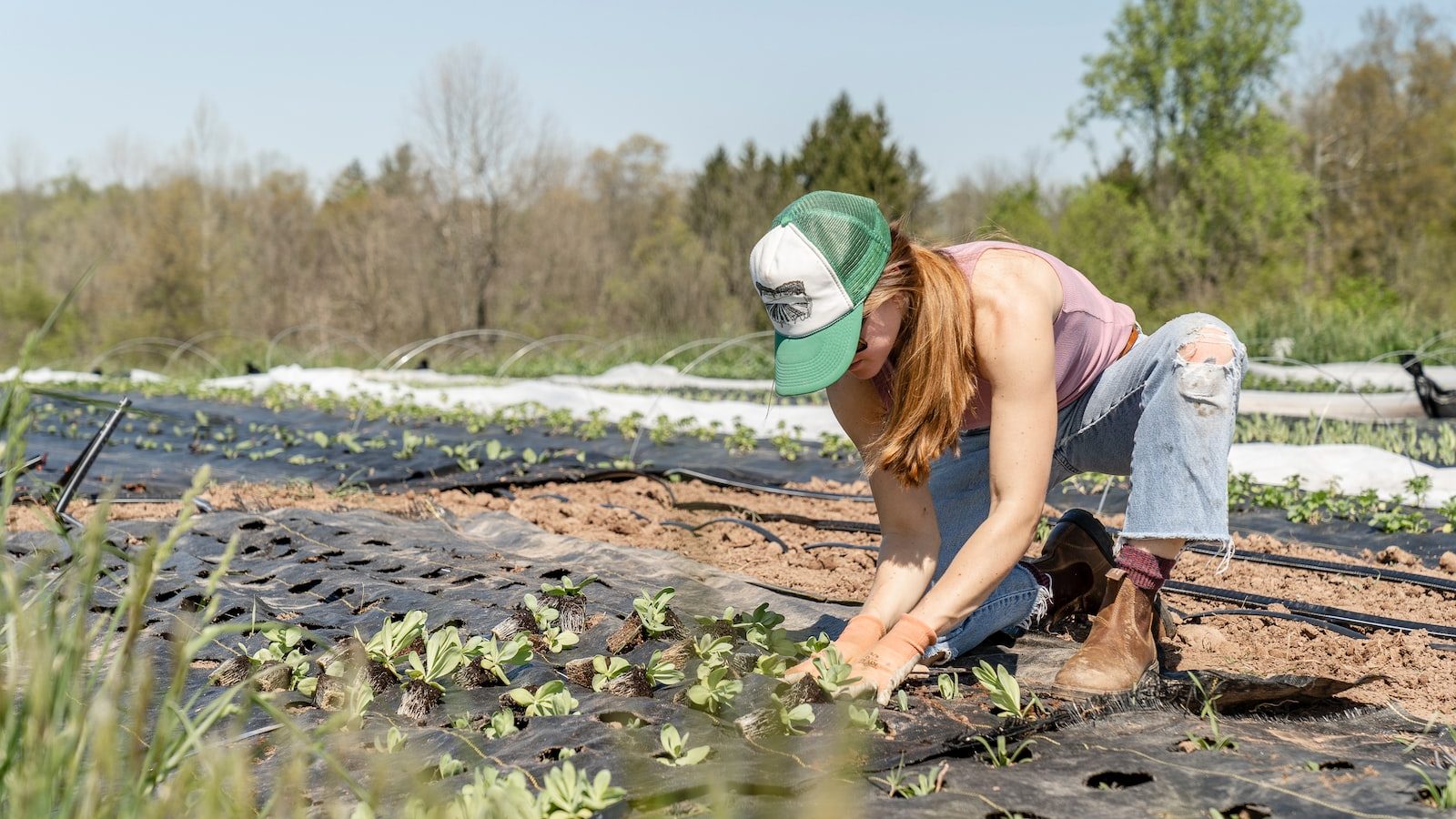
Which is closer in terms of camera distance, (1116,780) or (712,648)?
(1116,780)

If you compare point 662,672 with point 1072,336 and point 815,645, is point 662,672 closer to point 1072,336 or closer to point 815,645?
point 815,645

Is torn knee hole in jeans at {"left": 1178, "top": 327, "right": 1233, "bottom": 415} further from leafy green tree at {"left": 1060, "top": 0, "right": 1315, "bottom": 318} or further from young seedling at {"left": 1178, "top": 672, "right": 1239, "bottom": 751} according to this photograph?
leafy green tree at {"left": 1060, "top": 0, "right": 1315, "bottom": 318}

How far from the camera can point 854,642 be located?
7.02ft

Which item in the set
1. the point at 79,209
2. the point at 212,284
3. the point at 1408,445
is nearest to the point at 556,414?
the point at 1408,445

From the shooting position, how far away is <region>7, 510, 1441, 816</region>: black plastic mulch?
5.12 feet

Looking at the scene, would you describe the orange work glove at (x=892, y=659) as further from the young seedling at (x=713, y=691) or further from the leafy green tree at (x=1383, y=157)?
the leafy green tree at (x=1383, y=157)

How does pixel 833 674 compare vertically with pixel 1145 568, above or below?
below

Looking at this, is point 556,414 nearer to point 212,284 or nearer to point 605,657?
point 605,657

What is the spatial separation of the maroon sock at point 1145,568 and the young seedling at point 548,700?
46.1 inches

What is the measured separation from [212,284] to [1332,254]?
89.5 ft

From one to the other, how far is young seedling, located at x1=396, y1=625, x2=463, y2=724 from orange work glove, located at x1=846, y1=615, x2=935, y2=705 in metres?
0.75

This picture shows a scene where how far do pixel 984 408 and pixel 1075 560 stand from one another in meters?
0.48

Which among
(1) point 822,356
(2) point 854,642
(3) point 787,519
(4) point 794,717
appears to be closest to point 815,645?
(2) point 854,642

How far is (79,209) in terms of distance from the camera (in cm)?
3997
